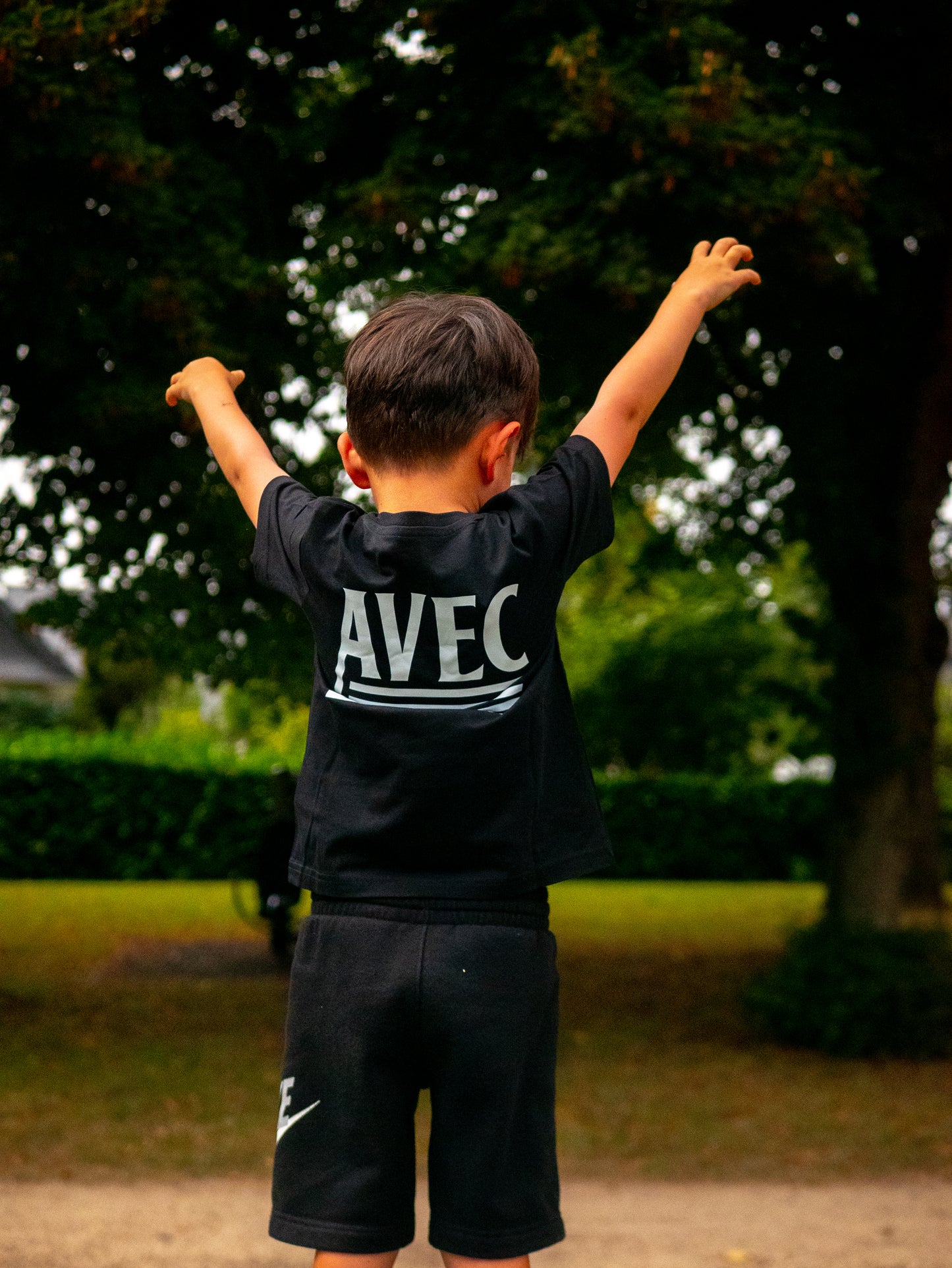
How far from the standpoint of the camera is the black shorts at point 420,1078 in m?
1.65

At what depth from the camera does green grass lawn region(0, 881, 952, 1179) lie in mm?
5719

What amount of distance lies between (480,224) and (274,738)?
72.5ft

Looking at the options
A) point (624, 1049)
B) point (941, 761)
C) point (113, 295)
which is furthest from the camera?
point (941, 761)

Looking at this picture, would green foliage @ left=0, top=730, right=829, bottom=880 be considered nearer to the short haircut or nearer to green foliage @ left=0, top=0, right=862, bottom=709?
green foliage @ left=0, top=0, right=862, bottom=709

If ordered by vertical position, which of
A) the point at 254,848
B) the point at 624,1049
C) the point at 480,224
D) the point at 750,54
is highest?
the point at 750,54

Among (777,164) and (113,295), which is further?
(113,295)

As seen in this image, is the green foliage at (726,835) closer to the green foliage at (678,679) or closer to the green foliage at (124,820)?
the green foliage at (678,679)

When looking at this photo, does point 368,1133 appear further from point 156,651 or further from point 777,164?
point 156,651

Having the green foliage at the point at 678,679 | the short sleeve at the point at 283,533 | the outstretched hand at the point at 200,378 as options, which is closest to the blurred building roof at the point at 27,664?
the green foliage at the point at 678,679

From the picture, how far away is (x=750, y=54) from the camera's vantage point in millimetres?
6188

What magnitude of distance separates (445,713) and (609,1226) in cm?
361

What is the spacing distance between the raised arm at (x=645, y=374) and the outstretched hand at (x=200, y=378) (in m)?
0.57

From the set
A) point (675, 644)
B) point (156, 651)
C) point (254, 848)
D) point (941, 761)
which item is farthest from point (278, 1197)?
point (941, 761)

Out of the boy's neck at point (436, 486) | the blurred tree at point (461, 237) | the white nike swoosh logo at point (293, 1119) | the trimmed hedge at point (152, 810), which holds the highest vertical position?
the boy's neck at point (436, 486)
